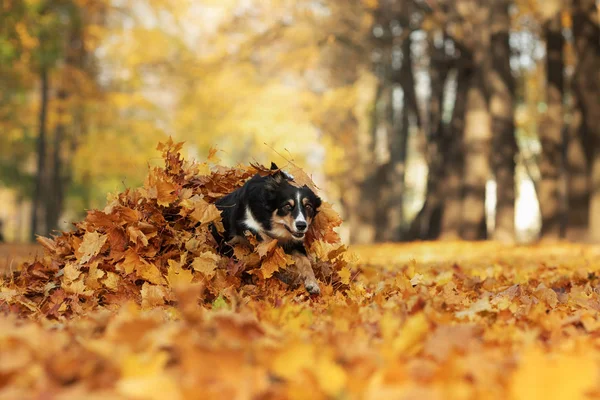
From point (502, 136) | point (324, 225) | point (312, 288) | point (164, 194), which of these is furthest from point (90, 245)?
point (502, 136)

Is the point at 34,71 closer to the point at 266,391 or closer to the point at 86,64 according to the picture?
the point at 86,64

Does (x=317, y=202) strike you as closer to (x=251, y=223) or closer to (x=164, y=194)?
(x=251, y=223)

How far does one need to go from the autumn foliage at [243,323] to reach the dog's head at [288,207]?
0.21 m

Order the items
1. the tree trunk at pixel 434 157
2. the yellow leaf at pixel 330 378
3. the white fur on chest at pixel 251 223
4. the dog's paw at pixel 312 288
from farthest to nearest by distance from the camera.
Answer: the tree trunk at pixel 434 157, the white fur on chest at pixel 251 223, the dog's paw at pixel 312 288, the yellow leaf at pixel 330 378

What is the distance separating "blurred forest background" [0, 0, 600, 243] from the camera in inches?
709

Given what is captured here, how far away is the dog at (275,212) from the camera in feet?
18.7

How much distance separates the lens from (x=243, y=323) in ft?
8.91

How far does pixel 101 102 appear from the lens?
2184cm

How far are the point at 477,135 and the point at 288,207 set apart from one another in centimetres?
1338

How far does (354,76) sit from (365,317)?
23220mm

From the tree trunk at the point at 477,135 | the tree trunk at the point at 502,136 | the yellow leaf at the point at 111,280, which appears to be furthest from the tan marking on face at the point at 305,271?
the tree trunk at the point at 477,135

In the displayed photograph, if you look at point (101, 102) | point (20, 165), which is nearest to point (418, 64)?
point (101, 102)

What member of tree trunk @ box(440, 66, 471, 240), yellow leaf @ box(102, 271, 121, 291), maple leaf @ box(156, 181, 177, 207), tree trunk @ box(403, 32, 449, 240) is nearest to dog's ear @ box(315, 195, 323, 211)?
maple leaf @ box(156, 181, 177, 207)

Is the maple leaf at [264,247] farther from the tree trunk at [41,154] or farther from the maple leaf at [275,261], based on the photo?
the tree trunk at [41,154]
